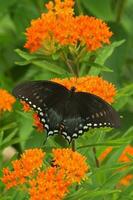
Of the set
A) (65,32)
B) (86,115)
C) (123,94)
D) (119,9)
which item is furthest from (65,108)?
(119,9)

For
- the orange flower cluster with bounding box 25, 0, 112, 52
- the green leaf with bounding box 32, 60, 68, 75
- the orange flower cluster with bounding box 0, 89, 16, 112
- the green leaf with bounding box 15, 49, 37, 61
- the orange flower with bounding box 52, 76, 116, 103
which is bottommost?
the orange flower with bounding box 52, 76, 116, 103

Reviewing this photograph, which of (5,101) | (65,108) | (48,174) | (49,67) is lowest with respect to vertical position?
(48,174)

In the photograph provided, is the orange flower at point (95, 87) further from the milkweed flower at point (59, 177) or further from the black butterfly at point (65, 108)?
the milkweed flower at point (59, 177)

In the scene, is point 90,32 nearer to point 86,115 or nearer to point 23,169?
point 86,115

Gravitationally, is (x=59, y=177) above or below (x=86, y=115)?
below

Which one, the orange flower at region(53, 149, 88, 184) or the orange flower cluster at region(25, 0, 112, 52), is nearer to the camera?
the orange flower at region(53, 149, 88, 184)

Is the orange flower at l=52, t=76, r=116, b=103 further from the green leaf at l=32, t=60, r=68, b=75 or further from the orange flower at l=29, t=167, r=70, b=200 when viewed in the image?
the orange flower at l=29, t=167, r=70, b=200

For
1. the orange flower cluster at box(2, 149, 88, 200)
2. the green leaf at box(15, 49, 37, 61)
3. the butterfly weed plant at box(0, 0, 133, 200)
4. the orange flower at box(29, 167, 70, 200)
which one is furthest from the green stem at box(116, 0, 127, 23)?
the orange flower at box(29, 167, 70, 200)

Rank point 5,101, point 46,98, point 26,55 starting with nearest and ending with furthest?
point 46,98 → point 26,55 → point 5,101
